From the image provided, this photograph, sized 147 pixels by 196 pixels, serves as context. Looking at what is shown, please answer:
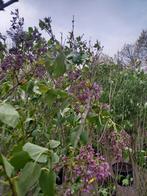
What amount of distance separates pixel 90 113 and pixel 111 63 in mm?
4736

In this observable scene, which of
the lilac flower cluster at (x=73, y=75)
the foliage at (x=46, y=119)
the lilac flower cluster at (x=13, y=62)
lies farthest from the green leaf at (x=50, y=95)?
the lilac flower cluster at (x=73, y=75)

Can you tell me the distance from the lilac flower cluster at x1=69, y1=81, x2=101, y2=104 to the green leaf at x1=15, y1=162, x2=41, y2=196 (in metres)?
0.56

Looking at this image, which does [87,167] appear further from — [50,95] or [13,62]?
[13,62]

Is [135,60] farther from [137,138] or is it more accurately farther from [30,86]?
[30,86]

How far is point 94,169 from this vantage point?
1.14 m

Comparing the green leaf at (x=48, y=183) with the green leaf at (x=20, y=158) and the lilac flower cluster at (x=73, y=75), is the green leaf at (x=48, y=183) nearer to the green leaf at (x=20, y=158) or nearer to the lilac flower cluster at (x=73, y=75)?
the green leaf at (x=20, y=158)

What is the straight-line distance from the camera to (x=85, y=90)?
134 cm

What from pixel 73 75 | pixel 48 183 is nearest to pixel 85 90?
pixel 73 75

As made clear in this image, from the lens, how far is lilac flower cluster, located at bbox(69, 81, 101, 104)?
4.21 ft

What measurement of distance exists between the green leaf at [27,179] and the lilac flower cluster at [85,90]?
56 centimetres

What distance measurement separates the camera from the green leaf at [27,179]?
28.1 inches

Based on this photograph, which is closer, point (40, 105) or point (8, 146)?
point (8, 146)

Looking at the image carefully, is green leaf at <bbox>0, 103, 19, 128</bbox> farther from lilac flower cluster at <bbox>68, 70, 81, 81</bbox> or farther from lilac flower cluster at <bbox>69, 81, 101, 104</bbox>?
lilac flower cluster at <bbox>68, 70, 81, 81</bbox>

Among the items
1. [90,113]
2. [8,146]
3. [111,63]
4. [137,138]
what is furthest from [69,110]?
[111,63]
